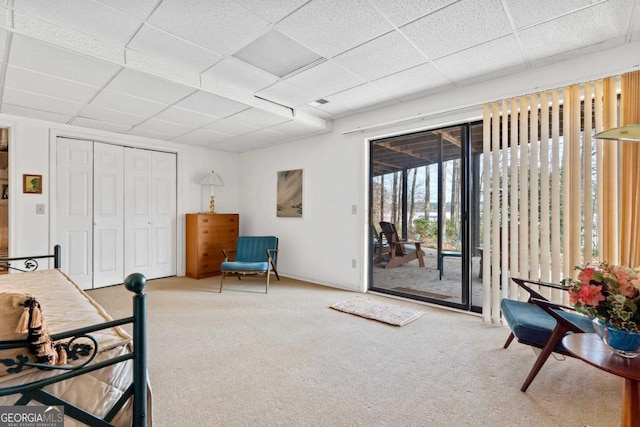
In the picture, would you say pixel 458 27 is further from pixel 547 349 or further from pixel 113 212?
pixel 113 212

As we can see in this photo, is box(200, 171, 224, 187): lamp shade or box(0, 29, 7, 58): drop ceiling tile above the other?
box(0, 29, 7, 58): drop ceiling tile

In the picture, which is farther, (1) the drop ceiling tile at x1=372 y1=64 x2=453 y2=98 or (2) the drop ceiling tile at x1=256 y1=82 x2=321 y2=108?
(2) the drop ceiling tile at x1=256 y1=82 x2=321 y2=108

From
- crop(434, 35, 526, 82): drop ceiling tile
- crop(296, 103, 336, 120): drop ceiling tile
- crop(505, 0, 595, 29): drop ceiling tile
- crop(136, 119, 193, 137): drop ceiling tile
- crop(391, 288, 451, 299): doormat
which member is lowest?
crop(391, 288, 451, 299): doormat

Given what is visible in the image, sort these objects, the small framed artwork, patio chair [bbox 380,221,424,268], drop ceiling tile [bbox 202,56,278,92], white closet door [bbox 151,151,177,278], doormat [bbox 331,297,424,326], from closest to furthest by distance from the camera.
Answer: drop ceiling tile [bbox 202,56,278,92] < doormat [bbox 331,297,424,326] < the small framed artwork < patio chair [bbox 380,221,424,268] < white closet door [bbox 151,151,177,278]

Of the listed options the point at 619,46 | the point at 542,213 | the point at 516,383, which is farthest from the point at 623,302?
the point at 619,46

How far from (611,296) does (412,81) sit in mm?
2520

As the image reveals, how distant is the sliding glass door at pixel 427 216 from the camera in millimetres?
3533

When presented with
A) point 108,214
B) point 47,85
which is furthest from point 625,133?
point 108,214

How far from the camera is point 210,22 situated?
86.7 inches

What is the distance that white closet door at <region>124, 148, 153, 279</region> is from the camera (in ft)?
16.0

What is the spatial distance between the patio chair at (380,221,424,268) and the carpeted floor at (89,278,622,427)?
0.91 m

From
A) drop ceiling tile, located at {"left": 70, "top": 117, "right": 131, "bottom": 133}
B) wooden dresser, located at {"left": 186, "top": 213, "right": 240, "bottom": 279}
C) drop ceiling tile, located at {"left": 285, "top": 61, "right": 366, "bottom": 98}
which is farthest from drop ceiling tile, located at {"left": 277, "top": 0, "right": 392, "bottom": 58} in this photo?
wooden dresser, located at {"left": 186, "top": 213, "right": 240, "bottom": 279}

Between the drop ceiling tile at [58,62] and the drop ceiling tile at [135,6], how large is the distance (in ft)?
2.10

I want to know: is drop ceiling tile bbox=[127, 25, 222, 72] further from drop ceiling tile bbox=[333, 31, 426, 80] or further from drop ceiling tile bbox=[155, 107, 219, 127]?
drop ceiling tile bbox=[333, 31, 426, 80]
